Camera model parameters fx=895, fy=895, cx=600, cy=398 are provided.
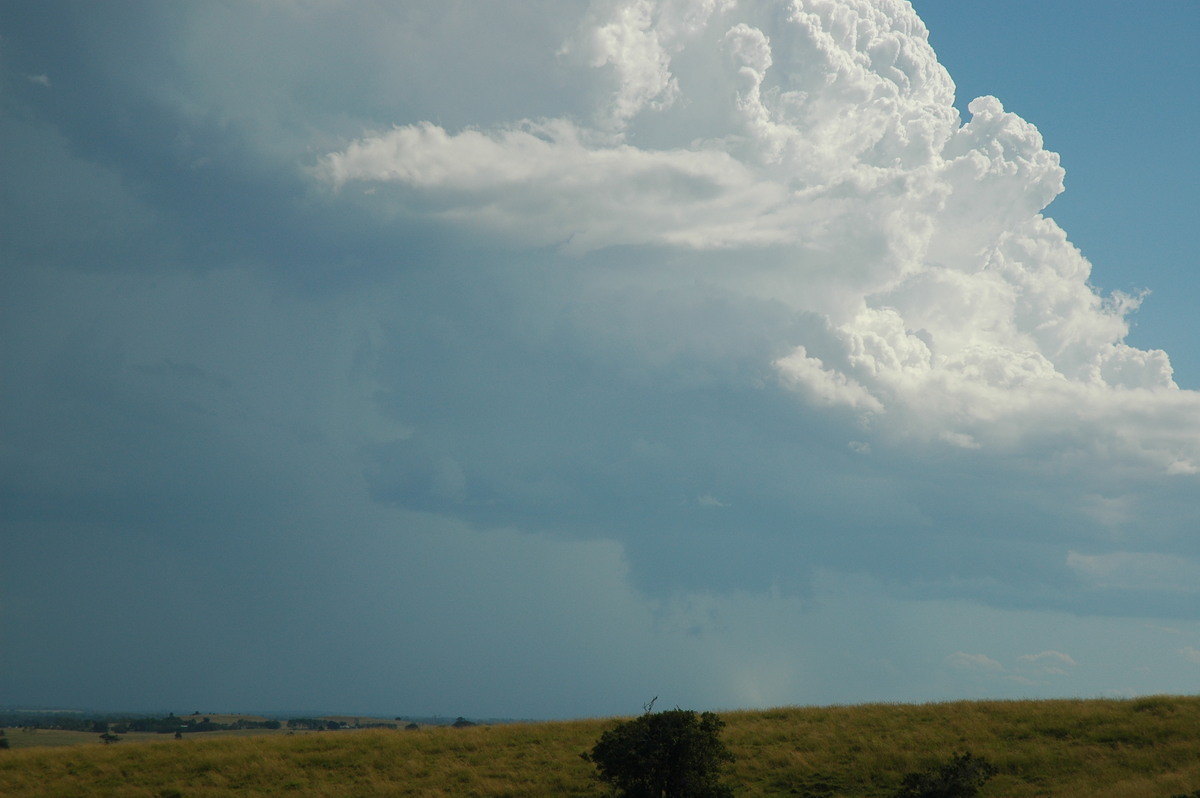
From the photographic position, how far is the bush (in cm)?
2980

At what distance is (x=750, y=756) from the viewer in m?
37.5

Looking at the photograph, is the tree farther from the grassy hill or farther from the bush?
the bush

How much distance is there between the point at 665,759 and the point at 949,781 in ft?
31.3

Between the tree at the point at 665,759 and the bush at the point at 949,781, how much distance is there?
6.23 m

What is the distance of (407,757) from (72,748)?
16238mm

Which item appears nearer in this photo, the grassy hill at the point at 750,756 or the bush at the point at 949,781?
the bush at the point at 949,781

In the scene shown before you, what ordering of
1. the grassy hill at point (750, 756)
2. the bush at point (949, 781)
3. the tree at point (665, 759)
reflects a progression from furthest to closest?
the grassy hill at point (750, 756)
the tree at point (665, 759)
the bush at point (949, 781)

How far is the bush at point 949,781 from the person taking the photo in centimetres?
2980

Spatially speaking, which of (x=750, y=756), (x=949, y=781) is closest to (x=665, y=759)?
(x=750, y=756)

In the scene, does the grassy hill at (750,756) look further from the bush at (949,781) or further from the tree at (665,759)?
the tree at (665,759)

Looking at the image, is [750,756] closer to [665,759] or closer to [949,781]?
[665,759]

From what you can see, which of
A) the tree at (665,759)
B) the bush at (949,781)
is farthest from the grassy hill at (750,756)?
the tree at (665,759)

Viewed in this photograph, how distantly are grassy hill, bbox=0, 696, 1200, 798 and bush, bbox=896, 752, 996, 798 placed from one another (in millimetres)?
1346

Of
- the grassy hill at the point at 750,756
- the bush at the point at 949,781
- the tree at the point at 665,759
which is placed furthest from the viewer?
the grassy hill at the point at 750,756
